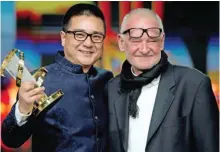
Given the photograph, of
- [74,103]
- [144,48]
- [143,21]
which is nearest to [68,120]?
[74,103]

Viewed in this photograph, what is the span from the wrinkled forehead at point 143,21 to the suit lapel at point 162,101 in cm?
27

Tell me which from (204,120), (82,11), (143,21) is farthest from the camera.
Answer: (82,11)

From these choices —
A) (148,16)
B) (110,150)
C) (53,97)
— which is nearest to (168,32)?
(148,16)

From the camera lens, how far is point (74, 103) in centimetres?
208

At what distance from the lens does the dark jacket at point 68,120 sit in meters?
2.01

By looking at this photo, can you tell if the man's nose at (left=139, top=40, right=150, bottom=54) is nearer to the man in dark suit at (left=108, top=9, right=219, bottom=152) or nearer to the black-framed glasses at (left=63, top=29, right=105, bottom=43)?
the man in dark suit at (left=108, top=9, right=219, bottom=152)

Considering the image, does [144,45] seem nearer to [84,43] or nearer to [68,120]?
[84,43]

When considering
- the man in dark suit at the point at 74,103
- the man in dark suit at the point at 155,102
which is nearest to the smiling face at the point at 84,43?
the man in dark suit at the point at 74,103

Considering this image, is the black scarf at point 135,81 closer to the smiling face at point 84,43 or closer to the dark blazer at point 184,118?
the dark blazer at point 184,118

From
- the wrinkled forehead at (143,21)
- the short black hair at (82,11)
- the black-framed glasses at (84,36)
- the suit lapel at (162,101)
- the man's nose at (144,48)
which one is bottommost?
the suit lapel at (162,101)

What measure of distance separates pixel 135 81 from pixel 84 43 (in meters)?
0.34

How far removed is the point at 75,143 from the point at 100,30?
2.02 ft

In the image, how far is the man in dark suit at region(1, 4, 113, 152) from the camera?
6.63 feet

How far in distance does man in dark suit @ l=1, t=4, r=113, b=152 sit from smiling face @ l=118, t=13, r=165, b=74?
0.64ft
